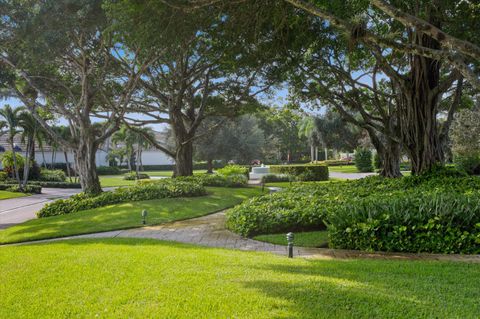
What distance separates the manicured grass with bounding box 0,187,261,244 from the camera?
30.7ft

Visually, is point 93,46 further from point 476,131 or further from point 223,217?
point 476,131

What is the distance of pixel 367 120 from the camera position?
50.9ft

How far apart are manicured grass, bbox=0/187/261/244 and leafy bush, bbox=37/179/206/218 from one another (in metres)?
0.67

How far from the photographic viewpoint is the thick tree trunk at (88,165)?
48.1 ft

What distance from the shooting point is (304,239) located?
6965 millimetres

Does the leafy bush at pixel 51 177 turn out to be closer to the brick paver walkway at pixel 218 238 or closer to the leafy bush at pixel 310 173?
the leafy bush at pixel 310 173

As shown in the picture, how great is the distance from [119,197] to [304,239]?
8.50m

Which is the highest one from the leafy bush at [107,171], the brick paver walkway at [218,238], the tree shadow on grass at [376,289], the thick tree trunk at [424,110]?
the thick tree trunk at [424,110]

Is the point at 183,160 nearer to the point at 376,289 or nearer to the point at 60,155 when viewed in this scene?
the point at 376,289

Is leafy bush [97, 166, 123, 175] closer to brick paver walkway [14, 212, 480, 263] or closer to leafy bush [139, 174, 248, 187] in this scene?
leafy bush [139, 174, 248, 187]

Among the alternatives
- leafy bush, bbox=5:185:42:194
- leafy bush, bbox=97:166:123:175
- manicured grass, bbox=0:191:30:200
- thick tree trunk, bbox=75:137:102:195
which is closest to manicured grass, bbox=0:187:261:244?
thick tree trunk, bbox=75:137:102:195

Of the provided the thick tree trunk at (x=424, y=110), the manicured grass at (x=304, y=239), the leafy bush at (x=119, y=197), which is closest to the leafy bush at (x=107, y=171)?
the leafy bush at (x=119, y=197)

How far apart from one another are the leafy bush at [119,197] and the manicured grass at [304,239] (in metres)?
6.95

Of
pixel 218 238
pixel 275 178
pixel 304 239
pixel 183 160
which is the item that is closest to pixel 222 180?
pixel 183 160
